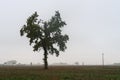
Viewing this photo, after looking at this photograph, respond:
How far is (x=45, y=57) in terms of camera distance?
3066 inches

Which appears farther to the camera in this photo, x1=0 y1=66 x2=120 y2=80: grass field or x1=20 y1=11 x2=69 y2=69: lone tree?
x1=20 y1=11 x2=69 y2=69: lone tree

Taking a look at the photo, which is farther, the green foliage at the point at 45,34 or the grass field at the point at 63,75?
the green foliage at the point at 45,34

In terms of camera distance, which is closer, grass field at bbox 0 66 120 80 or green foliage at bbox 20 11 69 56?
grass field at bbox 0 66 120 80

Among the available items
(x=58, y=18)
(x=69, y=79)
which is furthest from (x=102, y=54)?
(x=69, y=79)

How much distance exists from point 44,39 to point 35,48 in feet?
10.5

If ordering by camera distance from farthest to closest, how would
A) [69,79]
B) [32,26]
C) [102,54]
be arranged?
1. [102,54]
2. [32,26]
3. [69,79]

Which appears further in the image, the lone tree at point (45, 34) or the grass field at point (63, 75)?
the lone tree at point (45, 34)

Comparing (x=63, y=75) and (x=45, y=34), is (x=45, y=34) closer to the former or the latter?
(x=45, y=34)

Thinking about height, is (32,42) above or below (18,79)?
above

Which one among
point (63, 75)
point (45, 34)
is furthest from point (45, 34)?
point (63, 75)

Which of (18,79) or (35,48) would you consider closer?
(18,79)

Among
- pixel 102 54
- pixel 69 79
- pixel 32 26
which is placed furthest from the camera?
pixel 102 54

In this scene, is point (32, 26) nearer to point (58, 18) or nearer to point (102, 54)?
point (58, 18)

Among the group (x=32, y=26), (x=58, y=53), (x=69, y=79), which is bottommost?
(x=69, y=79)
